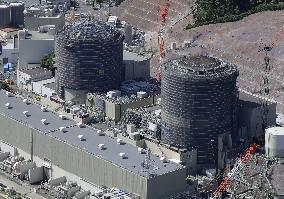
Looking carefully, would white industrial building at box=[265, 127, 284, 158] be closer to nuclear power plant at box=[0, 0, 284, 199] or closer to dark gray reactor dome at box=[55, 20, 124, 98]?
nuclear power plant at box=[0, 0, 284, 199]

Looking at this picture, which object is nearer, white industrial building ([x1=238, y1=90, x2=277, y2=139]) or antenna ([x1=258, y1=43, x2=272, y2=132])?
white industrial building ([x1=238, y1=90, x2=277, y2=139])

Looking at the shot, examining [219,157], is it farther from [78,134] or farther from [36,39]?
[36,39]

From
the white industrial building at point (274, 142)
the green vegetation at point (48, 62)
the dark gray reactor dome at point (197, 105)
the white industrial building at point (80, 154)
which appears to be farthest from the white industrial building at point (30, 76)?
the white industrial building at point (274, 142)

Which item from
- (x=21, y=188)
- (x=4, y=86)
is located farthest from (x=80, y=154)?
(x=4, y=86)

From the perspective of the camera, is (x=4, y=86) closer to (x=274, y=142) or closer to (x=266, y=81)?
(x=266, y=81)

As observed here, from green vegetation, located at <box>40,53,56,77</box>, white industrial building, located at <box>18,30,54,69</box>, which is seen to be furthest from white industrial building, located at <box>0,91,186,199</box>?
white industrial building, located at <box>18,30,54,69</box>

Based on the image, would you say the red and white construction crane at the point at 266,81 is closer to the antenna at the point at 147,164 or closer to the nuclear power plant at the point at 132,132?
the nuclear power plant at the point at 132,132

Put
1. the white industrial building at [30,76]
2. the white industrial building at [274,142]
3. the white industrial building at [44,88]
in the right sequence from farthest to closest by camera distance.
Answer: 1. the white industrial building at [30,76]
2. the white industrial building at [44,88]
3. the white industrial building at [274,142]
